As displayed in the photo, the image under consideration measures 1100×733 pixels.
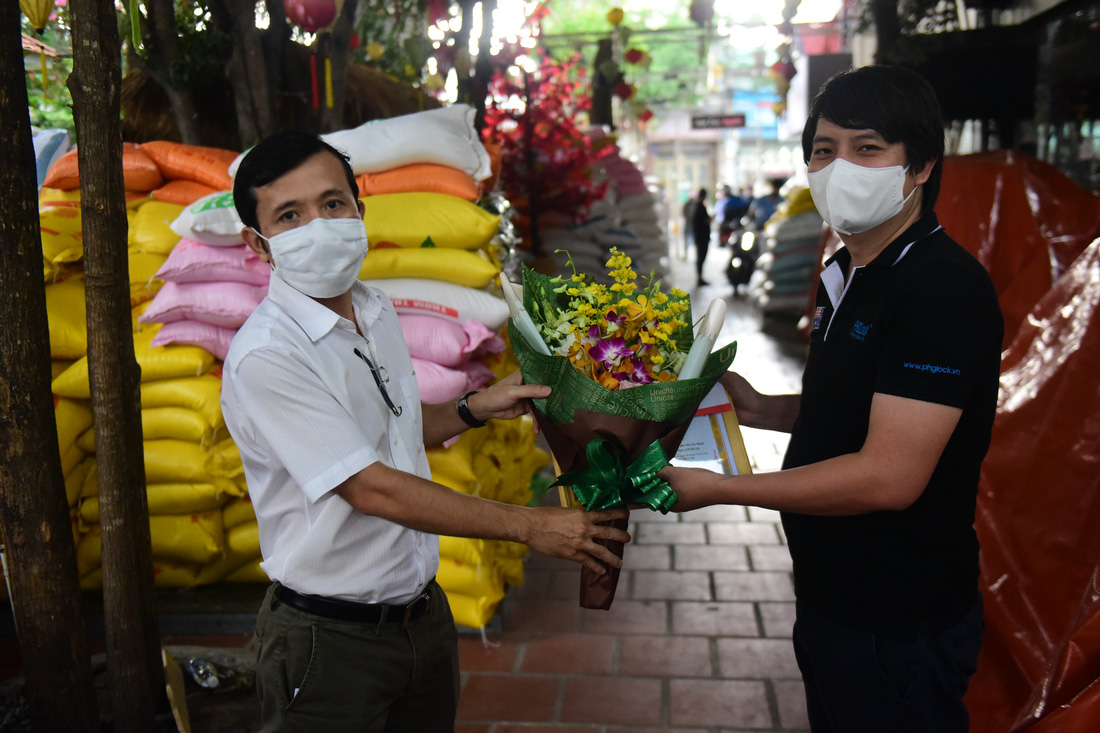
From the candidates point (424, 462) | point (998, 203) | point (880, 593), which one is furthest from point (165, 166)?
point (998, 203)

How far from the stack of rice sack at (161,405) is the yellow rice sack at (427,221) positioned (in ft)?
2.13

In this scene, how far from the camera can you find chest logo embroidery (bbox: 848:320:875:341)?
4.95 feet

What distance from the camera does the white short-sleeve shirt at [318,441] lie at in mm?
1491

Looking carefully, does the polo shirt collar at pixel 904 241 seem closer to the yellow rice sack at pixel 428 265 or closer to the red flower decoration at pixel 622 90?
the yellow rice sack at pixel 428 265

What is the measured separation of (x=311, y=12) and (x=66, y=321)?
57.1 inches

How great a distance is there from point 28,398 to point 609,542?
1.26 metres

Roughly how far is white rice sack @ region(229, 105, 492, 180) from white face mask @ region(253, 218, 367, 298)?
5.31 feet

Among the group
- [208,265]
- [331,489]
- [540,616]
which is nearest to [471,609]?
[540,616]

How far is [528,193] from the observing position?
7.31 metres

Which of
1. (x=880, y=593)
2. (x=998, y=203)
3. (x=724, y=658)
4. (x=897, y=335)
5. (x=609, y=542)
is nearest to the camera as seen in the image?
(x=897, y=335)

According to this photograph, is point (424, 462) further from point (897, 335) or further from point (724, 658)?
point (724, 658)

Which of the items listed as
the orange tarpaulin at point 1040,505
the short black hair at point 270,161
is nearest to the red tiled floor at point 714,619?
the orange tarpaulin at point 1040,505

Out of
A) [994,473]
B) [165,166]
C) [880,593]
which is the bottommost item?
[994,473]

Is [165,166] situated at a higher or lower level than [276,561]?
higher
